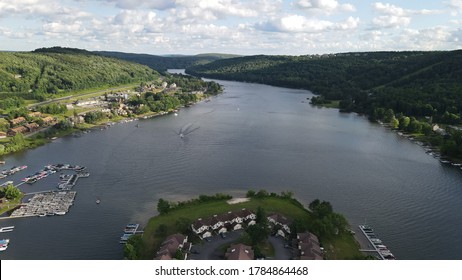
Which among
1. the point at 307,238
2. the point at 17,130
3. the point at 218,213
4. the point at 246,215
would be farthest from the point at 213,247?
the point at 17,130

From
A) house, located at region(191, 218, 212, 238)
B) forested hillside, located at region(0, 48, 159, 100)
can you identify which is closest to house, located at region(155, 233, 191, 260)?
house, located at region(191, 218, 212, 238)

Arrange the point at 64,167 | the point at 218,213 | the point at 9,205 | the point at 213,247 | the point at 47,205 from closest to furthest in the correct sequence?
the point at 213,247 → the point at 218,213 → the point at 9,205 → the point at 47,205 → the point at 64,167

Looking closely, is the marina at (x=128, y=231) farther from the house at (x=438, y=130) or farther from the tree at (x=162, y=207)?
the house at (x=438, y=130)

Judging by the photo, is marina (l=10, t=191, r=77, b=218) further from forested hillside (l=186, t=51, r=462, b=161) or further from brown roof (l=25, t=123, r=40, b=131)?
forested hillside (l=186, t=51, r=462, b=161)

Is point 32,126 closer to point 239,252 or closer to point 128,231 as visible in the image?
point 128,231

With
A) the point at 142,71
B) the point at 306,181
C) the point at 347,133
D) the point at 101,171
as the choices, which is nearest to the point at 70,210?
the point at 101,171

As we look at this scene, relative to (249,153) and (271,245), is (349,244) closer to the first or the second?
(271,245)
